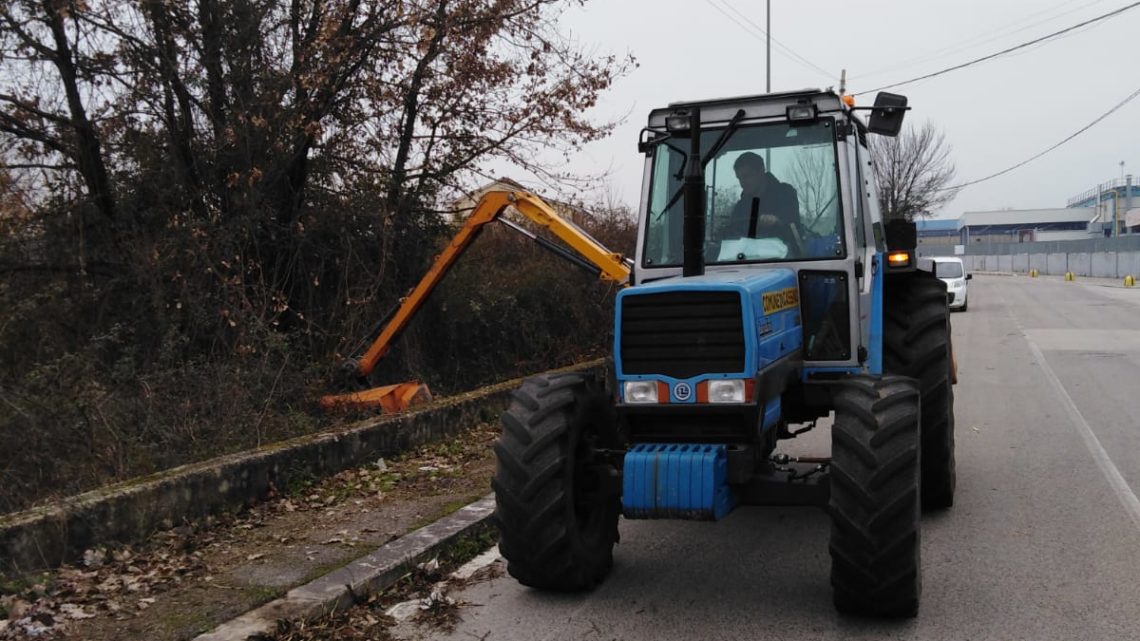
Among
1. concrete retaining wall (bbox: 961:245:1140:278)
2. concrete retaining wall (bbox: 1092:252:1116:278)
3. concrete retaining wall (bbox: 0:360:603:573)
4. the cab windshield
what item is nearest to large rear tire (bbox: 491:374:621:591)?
the cab windshield

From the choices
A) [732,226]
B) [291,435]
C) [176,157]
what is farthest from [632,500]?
[176,157]

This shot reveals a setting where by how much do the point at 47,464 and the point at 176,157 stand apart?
395cm

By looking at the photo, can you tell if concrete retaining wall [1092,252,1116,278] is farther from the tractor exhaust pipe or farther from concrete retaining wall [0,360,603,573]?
the tractor exhaust pipe

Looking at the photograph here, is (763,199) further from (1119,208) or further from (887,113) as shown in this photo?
(1119,208)

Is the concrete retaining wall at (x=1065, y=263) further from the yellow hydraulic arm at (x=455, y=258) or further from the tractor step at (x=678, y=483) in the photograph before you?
the tractor step at (x=678, y=483)

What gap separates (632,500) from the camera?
4.56 meters

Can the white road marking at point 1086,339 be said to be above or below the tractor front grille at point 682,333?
below

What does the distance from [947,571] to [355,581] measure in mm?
3309

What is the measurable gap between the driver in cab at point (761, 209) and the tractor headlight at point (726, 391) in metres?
1.38

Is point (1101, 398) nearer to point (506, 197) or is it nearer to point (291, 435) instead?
point (506, 197)

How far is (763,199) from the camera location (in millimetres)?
5742

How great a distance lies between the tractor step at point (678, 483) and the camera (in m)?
4.44

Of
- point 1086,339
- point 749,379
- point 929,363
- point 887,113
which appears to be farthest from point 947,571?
point 1086,339

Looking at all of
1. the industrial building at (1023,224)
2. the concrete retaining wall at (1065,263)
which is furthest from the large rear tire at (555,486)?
the industrial building at (1023,224)
